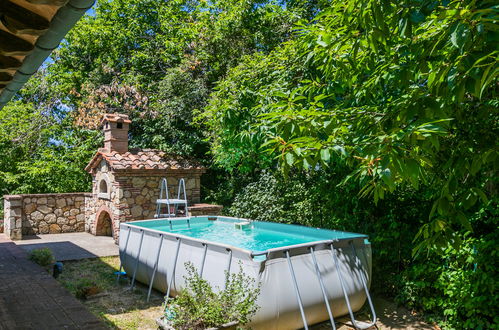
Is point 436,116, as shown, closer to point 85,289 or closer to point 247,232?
point 85,289

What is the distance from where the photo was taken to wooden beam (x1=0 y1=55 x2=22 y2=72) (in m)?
2.29

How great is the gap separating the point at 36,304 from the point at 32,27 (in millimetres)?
4125

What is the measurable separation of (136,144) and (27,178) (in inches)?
181

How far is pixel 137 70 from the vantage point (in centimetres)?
1589

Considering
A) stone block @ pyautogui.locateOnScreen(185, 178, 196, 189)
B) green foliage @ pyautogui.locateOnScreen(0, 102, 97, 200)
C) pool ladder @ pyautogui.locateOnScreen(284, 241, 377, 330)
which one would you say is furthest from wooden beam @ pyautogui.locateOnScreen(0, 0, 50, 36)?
green foliage @ pyautogui.locateOnScreen(0, 102, 97, 200)

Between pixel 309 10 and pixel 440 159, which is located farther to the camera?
pixel 309 10

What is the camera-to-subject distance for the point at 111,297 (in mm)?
6449

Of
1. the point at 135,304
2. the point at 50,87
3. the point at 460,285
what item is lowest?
the point at 135,304

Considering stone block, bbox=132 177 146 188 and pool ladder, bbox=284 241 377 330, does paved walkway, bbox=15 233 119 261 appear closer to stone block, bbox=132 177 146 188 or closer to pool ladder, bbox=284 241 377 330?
stone block, bbox=132 177 146 188

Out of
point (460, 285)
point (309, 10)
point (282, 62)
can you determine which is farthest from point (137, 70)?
point (460, 285)

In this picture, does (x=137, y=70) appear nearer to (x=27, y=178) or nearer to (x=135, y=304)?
(x=27, y=178)

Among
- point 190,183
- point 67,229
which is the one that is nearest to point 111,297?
point 190,183

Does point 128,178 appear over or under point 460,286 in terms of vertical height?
over

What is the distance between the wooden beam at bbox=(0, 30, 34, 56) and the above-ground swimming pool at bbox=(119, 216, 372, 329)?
3407 millimetres
